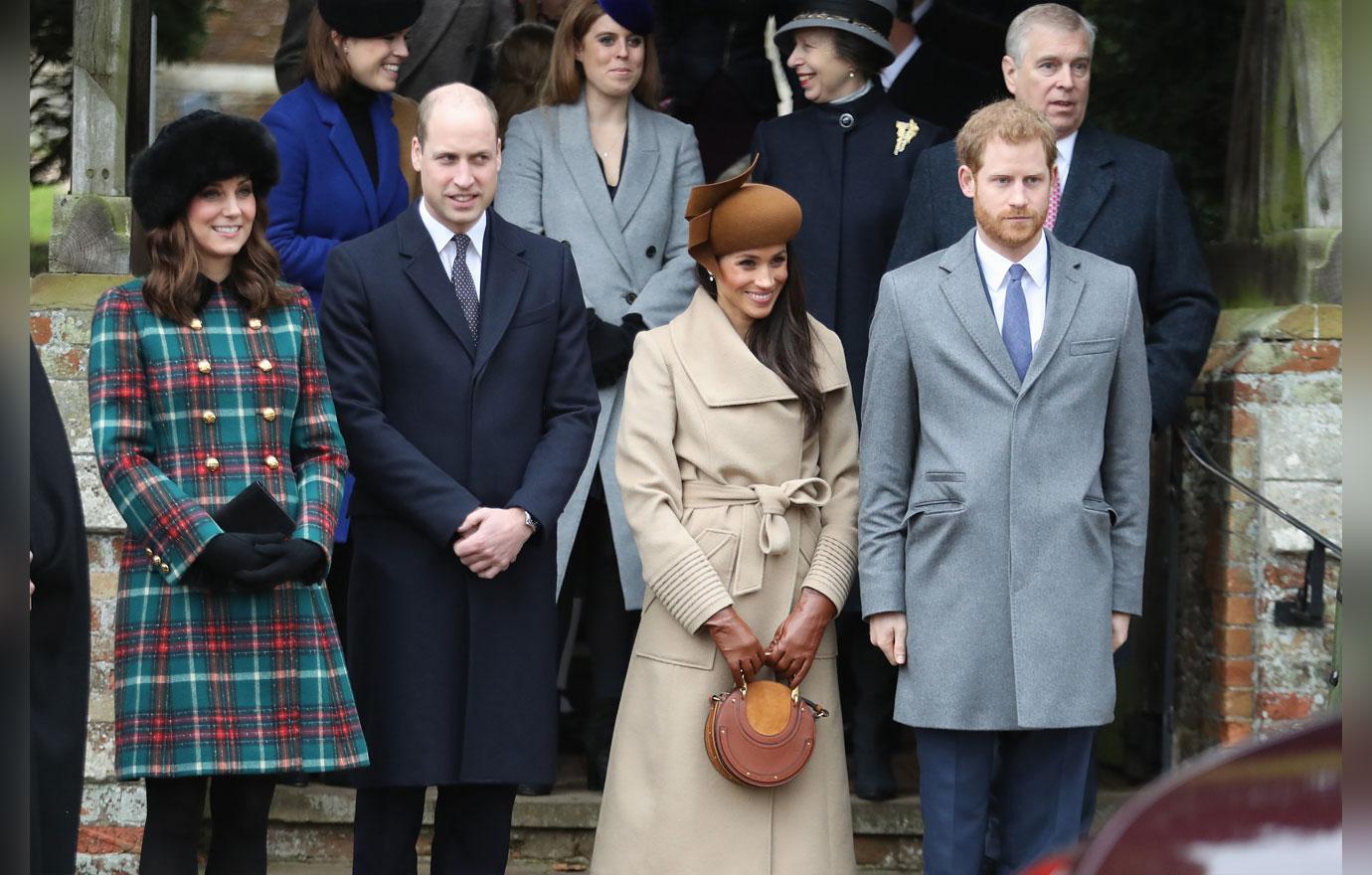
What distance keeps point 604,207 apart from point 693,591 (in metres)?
1.52

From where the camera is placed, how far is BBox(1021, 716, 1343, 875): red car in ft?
5.99

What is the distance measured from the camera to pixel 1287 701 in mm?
5676

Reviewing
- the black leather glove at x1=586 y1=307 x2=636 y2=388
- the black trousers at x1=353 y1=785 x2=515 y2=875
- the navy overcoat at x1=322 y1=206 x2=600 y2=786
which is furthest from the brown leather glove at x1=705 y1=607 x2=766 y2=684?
the black leather glove at x1=586 y1=307 x2=636 y2=388

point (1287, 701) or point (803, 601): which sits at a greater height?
point (803, 601)

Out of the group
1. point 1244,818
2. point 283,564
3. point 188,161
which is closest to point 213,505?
point 283,564

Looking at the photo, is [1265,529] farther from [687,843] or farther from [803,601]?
[687,843]

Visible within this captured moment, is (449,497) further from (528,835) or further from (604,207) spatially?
(528,835)

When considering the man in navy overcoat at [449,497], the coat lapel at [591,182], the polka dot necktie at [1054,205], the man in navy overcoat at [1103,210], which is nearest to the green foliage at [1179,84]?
the man in navy overcoat at [1103,210]

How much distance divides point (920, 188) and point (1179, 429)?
1.23m

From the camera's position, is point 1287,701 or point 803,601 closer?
point 803,601

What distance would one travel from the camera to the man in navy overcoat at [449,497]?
4.58 m

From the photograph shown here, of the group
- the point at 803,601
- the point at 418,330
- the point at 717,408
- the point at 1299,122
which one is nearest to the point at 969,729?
the point at 803,601

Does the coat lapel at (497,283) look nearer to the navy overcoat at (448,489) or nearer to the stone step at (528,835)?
the navy overcoat at (448,489)

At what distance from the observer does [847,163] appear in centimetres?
557
